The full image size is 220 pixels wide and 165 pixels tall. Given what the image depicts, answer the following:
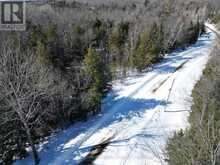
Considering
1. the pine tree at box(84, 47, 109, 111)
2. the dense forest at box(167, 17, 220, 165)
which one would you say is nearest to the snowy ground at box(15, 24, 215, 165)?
the dense forest at box(167, 17, 220, 165)

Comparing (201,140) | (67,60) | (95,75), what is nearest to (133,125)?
(95,75)

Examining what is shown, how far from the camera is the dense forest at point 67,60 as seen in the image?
24375 millimetres

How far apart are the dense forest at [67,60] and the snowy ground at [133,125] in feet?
5.35

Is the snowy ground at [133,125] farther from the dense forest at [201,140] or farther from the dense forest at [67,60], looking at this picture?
the dense forest at [201,140]

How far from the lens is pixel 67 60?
48594 mm

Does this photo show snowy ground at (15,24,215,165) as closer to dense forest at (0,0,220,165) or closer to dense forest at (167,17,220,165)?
dense forest at (0,0,220,165)

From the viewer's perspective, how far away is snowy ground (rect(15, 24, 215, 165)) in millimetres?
25438

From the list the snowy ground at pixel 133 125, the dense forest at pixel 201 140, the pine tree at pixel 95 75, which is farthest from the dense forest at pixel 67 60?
the snowy ground at pixel 133 125

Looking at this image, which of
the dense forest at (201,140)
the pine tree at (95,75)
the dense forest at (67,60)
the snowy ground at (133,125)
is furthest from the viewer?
the pine tree at (95,75)

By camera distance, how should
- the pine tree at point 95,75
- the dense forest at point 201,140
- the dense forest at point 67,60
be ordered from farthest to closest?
1. the pine tree at point 95,75
2. the dense forest at point 67,60
3. the dense forest at point 201,140

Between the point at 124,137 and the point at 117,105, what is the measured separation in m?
8.51

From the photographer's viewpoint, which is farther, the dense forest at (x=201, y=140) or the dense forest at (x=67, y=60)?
the dense forest at (x=67, y=60)

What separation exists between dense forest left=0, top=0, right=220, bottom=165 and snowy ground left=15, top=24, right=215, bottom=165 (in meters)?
1.63

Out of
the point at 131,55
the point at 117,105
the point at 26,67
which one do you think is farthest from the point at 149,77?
the point at 26,67
